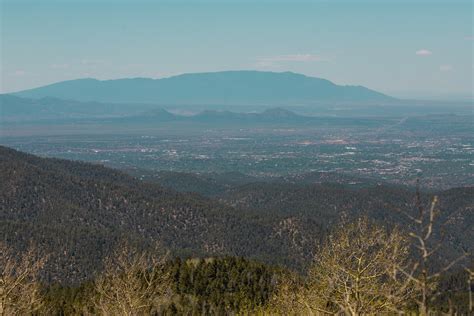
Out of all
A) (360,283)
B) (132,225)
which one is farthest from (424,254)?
(132,225)

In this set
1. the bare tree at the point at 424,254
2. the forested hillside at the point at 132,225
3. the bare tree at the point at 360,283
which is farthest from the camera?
the forested hillside at the point at 132,225

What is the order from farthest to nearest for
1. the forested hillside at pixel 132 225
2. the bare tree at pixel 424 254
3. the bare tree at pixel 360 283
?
the forested hillside at pixel 132 225, the bare tree at pixel 360 283, the bare tree at pixel 424 254

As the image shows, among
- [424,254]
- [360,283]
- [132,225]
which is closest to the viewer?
[424,254]

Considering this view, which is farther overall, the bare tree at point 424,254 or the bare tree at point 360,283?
the bare tree at point 360,283

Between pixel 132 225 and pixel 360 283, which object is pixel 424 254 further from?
pixel 132 225

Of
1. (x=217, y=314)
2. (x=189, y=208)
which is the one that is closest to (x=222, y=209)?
(x=189, y=208)

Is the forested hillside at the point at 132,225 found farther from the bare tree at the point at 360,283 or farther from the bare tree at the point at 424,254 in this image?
the bare tree at the point at 424,254

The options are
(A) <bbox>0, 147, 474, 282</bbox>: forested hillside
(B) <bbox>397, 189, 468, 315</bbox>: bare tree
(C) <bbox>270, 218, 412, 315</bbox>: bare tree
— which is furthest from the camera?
(A) <bbox>0, 147, 474, 282</bbox>: forested hillside

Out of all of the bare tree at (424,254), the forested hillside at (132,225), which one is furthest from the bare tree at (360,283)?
the forested hillside at (132,225)

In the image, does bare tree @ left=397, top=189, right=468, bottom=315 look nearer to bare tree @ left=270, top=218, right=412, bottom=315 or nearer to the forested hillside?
bare tree @ left=270, top=218, right=412, bottom=315

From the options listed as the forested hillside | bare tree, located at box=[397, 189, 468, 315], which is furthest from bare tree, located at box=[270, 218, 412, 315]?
the forested hillside

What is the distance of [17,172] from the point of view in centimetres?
19975

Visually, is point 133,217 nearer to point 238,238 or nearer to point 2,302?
point 238,238

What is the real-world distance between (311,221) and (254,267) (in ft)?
282
